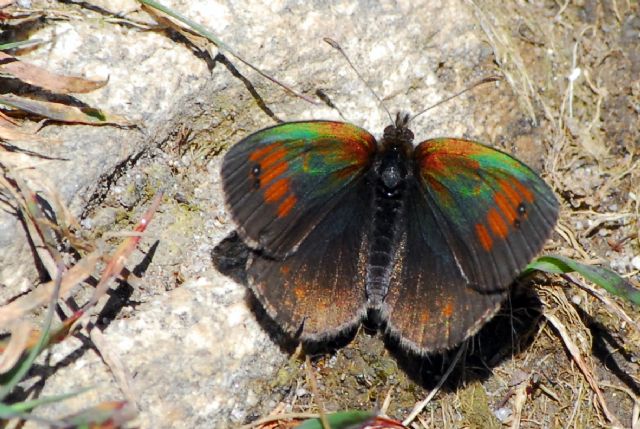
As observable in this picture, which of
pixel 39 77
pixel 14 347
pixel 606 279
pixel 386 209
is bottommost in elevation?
pixel 606 279

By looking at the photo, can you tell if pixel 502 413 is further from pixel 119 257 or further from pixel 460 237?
pixel 119 257

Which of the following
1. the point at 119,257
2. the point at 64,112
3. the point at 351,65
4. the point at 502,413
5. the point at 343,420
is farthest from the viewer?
the point at 351,65

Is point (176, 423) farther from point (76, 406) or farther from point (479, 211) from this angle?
point (479, 211)

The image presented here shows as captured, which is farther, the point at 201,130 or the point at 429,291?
the point at 201,130

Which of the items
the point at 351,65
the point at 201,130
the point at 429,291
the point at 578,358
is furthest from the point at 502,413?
the point at 201,130

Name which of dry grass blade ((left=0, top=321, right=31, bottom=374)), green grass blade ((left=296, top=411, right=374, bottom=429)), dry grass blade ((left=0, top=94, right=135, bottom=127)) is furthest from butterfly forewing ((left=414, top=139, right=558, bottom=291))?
dry grass blade ((left=0, top=321, right=31, bottom=374))

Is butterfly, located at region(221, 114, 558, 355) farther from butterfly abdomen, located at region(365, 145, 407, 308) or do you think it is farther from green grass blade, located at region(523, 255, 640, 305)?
green grass blade, located at region(523, 255, 640, 305)

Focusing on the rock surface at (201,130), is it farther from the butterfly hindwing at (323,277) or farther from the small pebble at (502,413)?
the small pebble at (502,413)
